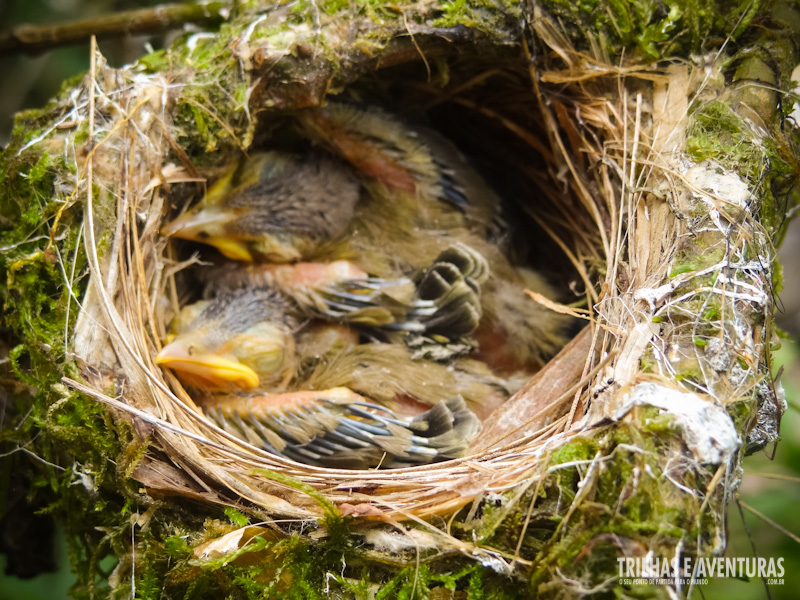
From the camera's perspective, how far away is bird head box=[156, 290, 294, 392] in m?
1.42

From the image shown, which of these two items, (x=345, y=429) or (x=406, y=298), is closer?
(x=345, y=429)

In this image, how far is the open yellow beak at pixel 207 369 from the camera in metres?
1.38

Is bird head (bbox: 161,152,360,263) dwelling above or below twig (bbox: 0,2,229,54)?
below

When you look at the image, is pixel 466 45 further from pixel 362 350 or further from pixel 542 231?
pixel 362 350

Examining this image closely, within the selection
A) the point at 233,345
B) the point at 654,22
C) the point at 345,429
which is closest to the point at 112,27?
the point at 233,345

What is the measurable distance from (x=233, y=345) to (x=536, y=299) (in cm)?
79

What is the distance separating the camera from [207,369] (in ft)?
4.70

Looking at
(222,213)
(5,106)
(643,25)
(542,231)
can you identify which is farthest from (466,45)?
(5,106)

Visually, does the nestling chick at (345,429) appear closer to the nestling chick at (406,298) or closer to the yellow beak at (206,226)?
the nestling chick at (406,298)

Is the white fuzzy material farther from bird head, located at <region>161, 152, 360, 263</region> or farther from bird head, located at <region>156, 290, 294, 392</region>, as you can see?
bird head, located at <region>161, 152, 360, 263</region>

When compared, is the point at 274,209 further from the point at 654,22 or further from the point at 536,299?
the point at 654,22

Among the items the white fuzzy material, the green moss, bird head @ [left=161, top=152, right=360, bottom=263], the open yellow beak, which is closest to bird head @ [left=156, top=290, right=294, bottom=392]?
the open yellow beak

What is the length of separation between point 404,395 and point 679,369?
2.34 feet

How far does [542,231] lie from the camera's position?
189cm
